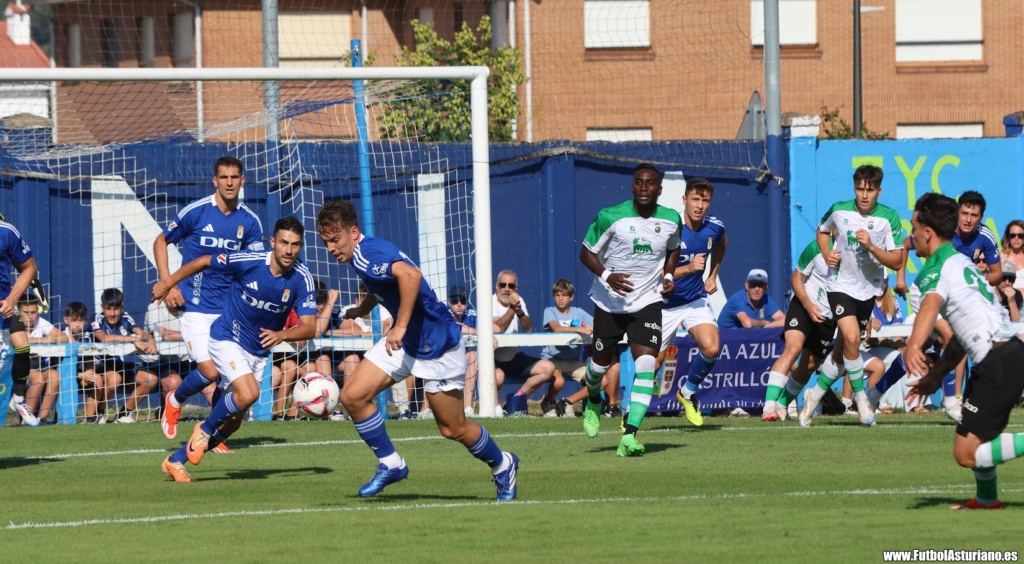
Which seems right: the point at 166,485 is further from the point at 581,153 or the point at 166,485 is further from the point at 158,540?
the point at 581,153

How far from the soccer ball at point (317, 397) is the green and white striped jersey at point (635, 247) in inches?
99.1

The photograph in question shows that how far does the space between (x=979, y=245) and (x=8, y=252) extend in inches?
352

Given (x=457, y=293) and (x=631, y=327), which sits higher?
(x=457, y=293)

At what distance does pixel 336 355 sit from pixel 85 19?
891 inches

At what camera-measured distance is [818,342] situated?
45.3ft

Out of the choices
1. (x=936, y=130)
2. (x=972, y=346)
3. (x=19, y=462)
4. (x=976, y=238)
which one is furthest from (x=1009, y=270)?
(x=936, y=130)

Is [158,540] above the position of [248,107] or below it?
below

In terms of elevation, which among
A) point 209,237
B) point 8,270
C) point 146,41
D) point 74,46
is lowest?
point 8,270

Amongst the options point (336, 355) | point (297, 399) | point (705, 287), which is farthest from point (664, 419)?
point (297, 399)

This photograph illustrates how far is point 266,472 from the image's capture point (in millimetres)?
11016

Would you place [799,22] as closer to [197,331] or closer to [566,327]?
[566,327]

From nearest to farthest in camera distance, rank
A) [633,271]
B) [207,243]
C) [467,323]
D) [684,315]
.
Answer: [633,271] → [207,243] → [684,315] → [467,323]

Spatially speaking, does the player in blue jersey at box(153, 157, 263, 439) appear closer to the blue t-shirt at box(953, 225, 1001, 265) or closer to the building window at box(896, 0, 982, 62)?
the blue t-shirt at box(953, 225, 1001, 265)

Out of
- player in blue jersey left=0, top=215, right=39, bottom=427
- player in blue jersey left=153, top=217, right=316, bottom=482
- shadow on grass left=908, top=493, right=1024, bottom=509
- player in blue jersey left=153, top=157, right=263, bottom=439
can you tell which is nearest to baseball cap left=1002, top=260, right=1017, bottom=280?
shadow on grass left=908, top=493, right=1024, bottom=509
